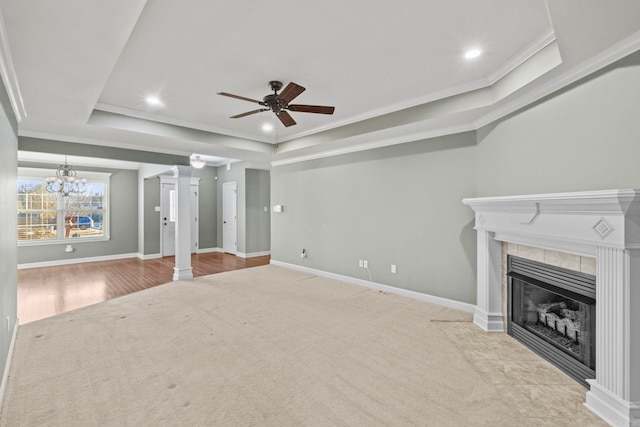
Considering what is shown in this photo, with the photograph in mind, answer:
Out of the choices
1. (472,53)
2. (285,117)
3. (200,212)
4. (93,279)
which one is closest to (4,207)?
(285,117)

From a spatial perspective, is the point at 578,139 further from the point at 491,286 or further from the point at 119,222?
the point at 119,222

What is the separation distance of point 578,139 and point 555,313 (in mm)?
1623

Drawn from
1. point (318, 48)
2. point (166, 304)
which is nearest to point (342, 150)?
point (318, 48)

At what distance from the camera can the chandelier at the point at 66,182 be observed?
6.73 meters

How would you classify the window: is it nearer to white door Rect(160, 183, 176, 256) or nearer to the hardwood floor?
the hardwood floor

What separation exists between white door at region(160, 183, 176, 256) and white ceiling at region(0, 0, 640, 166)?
4.10 metres

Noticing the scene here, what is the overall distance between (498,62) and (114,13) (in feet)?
9.80

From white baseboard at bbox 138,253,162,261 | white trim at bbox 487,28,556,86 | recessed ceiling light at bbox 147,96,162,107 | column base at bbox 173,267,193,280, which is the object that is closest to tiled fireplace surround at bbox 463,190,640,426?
white trim at bbox 487,28,556,86

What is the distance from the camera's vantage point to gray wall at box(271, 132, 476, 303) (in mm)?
3908

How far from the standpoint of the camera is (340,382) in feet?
7.63

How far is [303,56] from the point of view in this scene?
103 inches

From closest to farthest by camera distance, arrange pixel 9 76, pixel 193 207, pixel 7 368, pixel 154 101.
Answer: pixel 9 76
pixel 7 368
pixel 154 101
pixel 193 207

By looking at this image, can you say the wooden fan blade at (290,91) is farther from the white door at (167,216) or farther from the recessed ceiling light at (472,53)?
the white door at (167,216)

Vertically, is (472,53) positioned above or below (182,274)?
above
